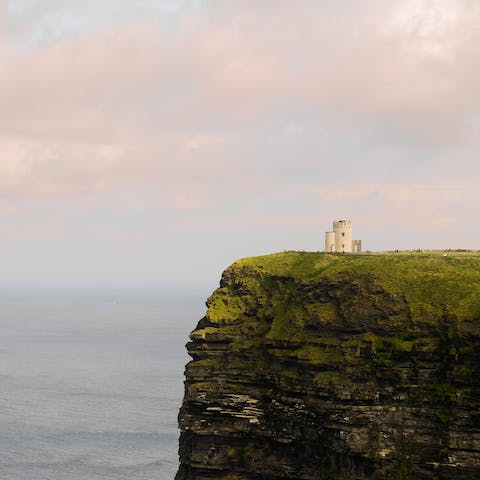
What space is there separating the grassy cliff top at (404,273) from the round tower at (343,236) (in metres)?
5.91

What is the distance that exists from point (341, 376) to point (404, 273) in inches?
448

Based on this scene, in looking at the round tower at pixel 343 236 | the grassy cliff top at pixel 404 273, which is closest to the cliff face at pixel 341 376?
the grassy cliff top at pixel 404 273

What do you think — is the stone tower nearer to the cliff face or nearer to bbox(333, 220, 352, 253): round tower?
bbox(333, 220, 352, 253): round tower

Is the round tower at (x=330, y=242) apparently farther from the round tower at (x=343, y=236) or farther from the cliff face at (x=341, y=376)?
the cliff face at (x=341, y=376)

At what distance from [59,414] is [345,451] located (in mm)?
92825

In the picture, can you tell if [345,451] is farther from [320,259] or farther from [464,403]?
[320,259]

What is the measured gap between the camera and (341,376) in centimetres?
6288

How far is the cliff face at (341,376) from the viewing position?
5941cm

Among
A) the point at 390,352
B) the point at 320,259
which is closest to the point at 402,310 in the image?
the point at 390,352

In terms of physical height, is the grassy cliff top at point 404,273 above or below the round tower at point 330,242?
below

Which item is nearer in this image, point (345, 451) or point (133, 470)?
point (345, 451)

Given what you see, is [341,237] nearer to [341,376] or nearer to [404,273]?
[404,273]

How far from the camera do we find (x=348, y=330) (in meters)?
65.1

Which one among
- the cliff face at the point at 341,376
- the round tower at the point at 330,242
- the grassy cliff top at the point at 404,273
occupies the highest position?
the round tower at the point at 330,242
